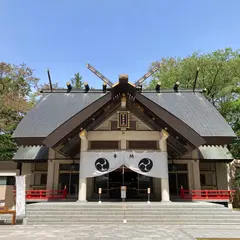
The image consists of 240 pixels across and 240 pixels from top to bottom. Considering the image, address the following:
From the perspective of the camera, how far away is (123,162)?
12406 millimetres

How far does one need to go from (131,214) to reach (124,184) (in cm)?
582

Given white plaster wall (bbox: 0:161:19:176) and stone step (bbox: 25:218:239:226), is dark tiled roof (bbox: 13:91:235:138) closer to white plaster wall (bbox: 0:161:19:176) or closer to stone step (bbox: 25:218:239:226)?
white plaster wall (bbox: 0:161:19:176)

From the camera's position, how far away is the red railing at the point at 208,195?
47.1 feet

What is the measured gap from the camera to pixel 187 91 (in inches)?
827

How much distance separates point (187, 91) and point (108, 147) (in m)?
10.9

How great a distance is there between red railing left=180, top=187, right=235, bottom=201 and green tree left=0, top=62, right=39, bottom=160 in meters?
17.5

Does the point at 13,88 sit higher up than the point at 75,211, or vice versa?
the point at 13,88

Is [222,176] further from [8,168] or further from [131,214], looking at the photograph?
[8,168]

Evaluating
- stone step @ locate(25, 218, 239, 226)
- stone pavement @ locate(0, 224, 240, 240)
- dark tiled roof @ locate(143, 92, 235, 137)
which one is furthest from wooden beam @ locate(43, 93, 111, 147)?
dark tiled roof @ locate(143, 92, 235, 137)

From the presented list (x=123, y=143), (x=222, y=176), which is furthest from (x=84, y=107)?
(x=222, y=176)

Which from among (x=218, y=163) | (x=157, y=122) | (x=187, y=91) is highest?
(x=187, y=91)

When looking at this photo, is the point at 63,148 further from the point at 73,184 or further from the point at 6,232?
the point at 6,232

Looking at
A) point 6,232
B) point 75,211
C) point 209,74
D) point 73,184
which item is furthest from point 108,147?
point 209,74

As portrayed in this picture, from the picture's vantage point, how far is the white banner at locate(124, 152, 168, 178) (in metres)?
12.3
